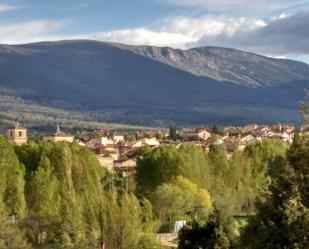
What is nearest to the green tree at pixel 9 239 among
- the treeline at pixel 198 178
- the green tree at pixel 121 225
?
the green tree at pixel 121 225

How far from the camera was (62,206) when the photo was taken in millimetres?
40562

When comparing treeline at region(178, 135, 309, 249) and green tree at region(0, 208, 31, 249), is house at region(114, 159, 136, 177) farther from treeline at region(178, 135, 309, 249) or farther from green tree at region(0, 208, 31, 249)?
treeline at region(178, 135, 309, 249)

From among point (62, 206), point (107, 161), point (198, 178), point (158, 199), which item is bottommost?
point (107, 161)

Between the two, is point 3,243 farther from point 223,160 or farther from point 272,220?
point 223,160

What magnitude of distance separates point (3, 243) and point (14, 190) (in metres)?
19.5

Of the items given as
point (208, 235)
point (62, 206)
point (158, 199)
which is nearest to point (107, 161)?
point (158, 199)

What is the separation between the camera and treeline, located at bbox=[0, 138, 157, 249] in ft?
120

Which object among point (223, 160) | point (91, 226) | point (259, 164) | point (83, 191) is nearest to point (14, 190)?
point (83, 191)

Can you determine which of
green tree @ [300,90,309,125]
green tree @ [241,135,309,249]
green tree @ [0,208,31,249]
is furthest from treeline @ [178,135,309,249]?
green tree @ [0,208,31,249]

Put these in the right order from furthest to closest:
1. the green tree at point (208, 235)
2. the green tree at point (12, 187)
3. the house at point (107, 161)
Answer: the house at point (107, 161) < the green tree at point (12, 187) < the green tree at point (208, 235)

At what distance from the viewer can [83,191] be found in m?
46.3

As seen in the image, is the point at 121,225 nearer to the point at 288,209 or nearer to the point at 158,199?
the point at 158,199

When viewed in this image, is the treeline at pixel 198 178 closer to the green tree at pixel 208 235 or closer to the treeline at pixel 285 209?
the green tree at pixel 208 235

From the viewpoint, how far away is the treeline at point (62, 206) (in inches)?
1443
